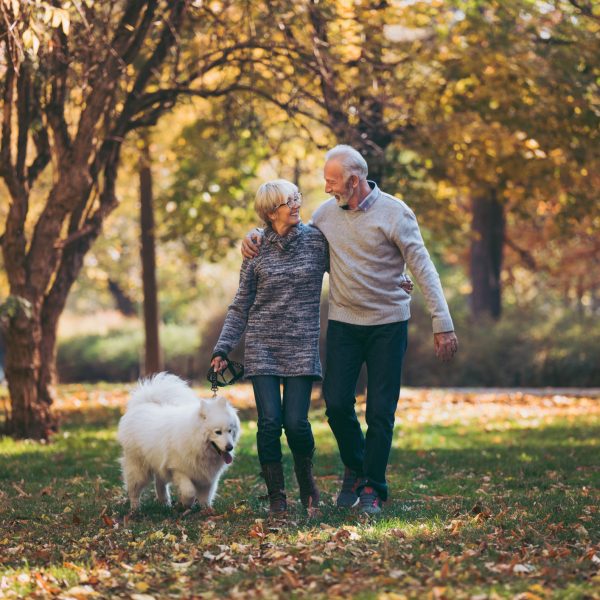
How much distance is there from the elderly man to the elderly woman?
0.46ft

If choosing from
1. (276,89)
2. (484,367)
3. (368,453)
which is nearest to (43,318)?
(276,89)

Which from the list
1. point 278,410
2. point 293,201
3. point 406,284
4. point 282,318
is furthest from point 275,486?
point 293,201

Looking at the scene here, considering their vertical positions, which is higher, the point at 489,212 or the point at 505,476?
the point at 489,212

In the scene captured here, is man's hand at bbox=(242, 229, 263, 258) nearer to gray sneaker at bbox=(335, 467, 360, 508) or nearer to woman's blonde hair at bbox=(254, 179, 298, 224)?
woman's blonde hair at bbox=(254, 179, 298, 224)

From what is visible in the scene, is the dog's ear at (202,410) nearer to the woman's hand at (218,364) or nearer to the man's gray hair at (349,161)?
the woman's hand at (218,364)

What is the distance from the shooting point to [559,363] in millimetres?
21438

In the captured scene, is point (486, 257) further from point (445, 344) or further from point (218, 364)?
point (218, 364)

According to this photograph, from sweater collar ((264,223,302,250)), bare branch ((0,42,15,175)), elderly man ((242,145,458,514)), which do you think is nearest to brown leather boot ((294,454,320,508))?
elderly man ((242,145,458,514))

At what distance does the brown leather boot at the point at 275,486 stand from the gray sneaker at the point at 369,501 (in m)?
0.51

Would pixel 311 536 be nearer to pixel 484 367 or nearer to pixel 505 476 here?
pixel 505 476

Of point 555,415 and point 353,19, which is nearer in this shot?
point 353,19

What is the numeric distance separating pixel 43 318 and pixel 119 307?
30284mm

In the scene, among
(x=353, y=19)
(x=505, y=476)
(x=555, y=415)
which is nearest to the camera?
(x=505, y=476)

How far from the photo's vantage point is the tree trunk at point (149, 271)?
693 inches
